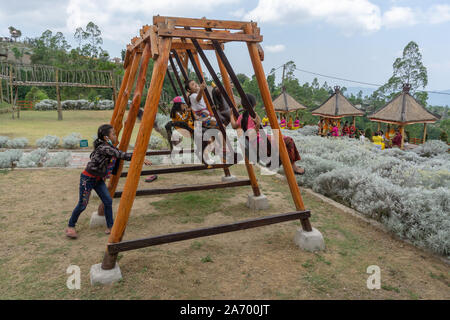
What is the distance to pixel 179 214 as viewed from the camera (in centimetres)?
497

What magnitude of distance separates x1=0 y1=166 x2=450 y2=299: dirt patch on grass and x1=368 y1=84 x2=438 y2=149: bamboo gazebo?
43.5 ft

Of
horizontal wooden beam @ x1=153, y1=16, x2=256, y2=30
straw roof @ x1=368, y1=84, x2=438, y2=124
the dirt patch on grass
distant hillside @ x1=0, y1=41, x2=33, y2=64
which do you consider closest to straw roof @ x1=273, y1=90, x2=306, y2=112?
straw roof @ x1=368, y1=84, x2=438, y2=124

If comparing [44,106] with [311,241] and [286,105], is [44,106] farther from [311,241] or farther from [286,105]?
[311,241]

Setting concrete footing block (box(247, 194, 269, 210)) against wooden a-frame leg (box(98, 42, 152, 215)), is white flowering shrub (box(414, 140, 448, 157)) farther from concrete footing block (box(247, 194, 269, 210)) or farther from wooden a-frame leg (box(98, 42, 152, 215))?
wooden a-frame leg (box(98, 42, 152, 215))

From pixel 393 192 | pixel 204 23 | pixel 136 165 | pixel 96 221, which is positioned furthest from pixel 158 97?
pixel 393 192

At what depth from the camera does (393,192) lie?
4.66 meters

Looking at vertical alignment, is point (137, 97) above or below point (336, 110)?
below

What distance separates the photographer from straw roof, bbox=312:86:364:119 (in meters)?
20.0

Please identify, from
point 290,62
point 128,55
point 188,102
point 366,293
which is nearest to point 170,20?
point 128,55

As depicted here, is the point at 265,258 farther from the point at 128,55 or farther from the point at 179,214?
the point at 128,55

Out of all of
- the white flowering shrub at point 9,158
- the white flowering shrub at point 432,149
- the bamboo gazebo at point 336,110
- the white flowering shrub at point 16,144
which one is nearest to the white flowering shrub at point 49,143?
the white flowering shrub at point 16,144

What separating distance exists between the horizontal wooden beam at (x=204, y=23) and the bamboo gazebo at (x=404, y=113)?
15135 millimetres

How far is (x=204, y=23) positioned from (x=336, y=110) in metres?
18.0

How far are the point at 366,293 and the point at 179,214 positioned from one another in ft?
9.50
